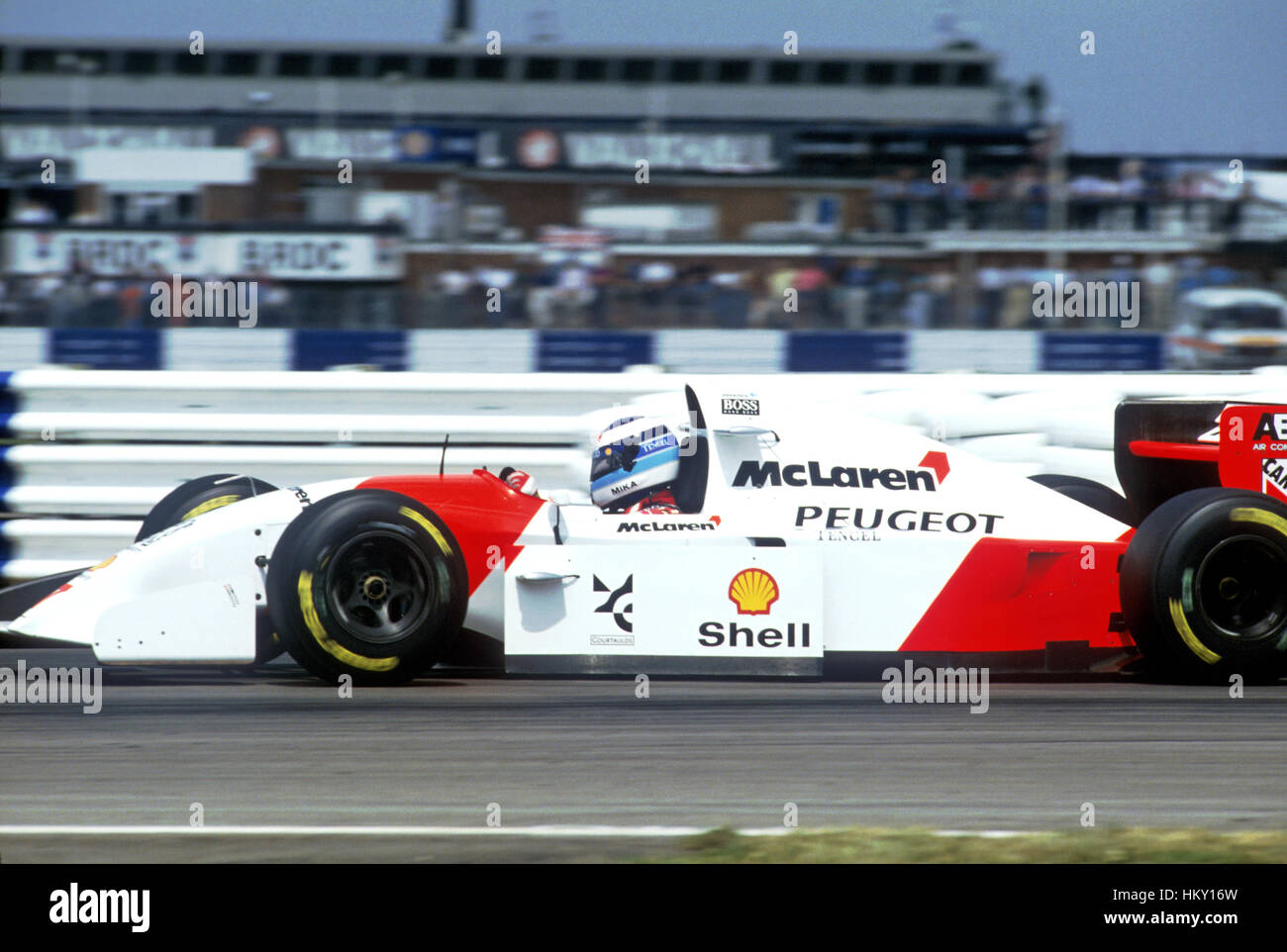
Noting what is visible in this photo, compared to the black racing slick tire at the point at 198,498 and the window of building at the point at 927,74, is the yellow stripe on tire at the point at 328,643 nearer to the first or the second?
the black racing slick tire at the point at 198,498

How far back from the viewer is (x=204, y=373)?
8.07m

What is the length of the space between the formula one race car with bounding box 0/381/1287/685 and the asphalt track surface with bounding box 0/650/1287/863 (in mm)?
181

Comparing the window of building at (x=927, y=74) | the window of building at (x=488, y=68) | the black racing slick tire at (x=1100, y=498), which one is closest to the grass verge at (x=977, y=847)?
the black racing slick tire at (x=1100, y=498)

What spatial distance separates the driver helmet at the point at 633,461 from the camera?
587cm

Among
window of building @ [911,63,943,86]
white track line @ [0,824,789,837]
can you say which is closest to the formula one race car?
white track line @ [0,824,789,837]

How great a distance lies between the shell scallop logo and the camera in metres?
5.49

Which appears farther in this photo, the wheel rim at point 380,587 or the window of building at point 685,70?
the window of building at point 685,70

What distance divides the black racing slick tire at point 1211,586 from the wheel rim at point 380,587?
8.22 ft

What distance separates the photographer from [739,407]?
576cm

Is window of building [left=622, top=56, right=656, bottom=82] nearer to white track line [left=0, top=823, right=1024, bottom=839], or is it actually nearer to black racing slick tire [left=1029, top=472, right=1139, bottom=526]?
black racing slick tire [left=1029, top=472, right=1139, bottom=526]

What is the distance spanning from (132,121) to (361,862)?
18861 millimetres

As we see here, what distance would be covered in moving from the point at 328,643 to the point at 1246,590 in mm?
3283

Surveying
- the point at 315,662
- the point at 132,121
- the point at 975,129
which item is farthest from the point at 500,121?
the point at 315,662
